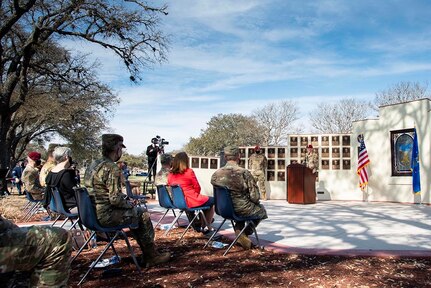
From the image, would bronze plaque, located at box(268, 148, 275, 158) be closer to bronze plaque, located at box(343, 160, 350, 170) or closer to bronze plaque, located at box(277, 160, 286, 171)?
bronze plaque, located at box(277, 160, 286, 171)

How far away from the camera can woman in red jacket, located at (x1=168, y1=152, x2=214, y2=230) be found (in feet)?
18.4

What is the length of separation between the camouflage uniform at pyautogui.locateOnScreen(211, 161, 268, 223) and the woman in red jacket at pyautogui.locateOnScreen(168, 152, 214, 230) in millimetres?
800

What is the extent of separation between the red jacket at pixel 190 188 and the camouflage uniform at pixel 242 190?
0.79m

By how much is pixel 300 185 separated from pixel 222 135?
42428mm

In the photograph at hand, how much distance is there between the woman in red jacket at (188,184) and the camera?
562 centimetres

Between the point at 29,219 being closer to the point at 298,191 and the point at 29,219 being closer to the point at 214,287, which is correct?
the point at 214,287

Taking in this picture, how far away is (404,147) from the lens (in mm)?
11227

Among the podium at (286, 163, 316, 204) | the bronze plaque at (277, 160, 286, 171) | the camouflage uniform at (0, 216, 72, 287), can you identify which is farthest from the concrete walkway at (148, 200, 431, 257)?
the bronze plaque at (277, 160, 286, 171)

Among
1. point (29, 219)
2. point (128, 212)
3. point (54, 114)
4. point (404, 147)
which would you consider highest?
point (54, 114)

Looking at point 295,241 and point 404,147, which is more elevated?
point 404,147

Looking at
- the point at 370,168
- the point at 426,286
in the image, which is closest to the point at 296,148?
the point at 370,168

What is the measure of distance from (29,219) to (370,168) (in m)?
9.40

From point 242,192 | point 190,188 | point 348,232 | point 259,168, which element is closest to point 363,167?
point 259,168

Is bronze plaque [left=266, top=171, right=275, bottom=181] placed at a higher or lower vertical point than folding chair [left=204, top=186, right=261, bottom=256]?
higher
